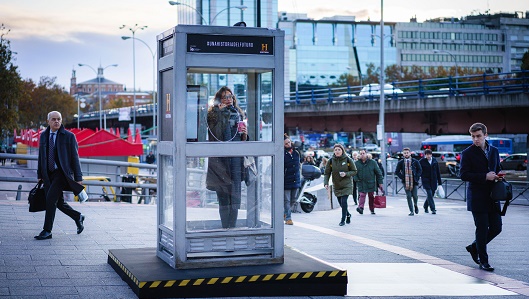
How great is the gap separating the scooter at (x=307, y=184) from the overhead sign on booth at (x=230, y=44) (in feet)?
38.3

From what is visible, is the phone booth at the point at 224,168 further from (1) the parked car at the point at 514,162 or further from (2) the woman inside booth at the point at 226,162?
(1) the parked car at the point at 514,162

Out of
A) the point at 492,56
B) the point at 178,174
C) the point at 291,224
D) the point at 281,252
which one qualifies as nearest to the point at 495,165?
the point at 281,252

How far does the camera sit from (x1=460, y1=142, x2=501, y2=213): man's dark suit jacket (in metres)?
10.2

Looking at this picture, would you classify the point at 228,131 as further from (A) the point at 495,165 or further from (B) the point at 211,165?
(A) the point at 495,165

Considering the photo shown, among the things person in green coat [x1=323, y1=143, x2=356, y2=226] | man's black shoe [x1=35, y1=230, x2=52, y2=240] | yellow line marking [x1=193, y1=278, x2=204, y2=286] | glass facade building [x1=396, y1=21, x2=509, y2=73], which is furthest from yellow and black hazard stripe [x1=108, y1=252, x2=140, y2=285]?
glass facade building [x1=396, y1=21, x2=509, y2=73]

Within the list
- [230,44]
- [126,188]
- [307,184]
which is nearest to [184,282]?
[230,44]

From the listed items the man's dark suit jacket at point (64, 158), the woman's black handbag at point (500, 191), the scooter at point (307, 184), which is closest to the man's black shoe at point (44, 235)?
the man's dark suit jacket at point (64, 158)

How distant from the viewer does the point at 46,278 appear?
8.40m

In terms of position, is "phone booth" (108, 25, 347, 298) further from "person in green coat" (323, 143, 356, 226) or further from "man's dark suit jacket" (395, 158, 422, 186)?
"man's dark suit jacket" (395, 158, 422, 186)

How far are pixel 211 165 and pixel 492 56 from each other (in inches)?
5740

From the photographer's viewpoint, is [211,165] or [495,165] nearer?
[211,165]

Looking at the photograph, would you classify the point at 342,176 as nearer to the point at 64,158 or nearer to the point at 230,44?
the point at 64,158

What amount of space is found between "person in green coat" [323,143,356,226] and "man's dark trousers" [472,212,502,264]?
22.2ft

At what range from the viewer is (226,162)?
8648mm
